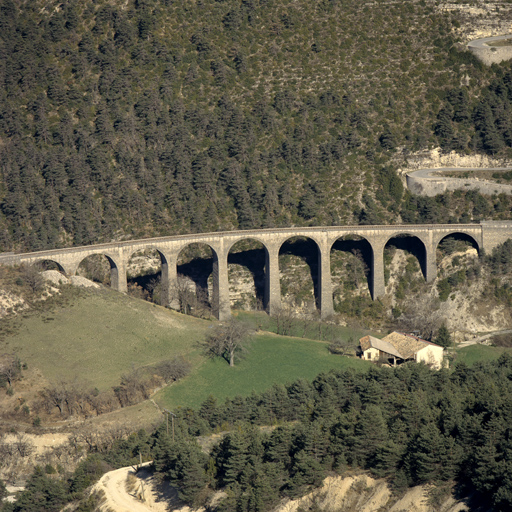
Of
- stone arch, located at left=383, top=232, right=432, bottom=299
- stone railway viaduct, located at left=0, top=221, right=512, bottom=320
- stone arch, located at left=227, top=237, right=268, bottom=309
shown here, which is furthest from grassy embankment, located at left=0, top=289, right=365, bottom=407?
stone arch, located at left=383, top=232, right=432, bottom=299

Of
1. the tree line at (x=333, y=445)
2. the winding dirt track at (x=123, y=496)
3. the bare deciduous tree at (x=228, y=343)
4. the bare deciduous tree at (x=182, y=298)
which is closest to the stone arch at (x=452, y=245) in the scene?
the bare deciduous tree at (x=228, y=343)

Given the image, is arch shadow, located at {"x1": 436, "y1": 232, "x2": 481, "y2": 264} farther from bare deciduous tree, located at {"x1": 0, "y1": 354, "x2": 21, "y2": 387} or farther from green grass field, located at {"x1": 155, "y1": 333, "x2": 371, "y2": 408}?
bare deciduous tree, located at {"x1": 0, "y1": 354, "x2": 21, "y2": 387}

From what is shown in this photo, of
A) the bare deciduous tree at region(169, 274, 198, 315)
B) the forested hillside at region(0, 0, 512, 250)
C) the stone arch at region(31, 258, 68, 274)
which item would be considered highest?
the forested hillside at region(0, 0, 512, 250)

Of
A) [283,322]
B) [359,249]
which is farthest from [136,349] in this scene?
[359,249]

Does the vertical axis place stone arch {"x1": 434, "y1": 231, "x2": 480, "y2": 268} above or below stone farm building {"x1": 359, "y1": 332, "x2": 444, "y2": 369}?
above

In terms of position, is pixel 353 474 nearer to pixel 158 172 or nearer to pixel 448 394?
pixel 448 394

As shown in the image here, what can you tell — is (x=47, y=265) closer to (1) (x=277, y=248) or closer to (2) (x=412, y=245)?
(1) (x=277, y=248)
